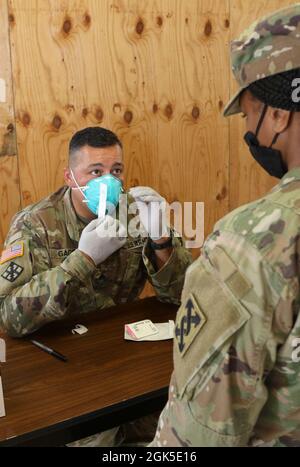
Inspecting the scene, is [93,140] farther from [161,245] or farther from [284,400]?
[284,400]

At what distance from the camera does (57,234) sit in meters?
1.80

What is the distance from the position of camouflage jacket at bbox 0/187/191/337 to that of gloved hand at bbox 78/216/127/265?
0.10ft

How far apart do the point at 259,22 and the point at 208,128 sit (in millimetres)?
2074

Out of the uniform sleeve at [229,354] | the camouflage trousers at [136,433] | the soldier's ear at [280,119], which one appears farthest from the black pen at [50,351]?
the soldier's ear at [280,119]

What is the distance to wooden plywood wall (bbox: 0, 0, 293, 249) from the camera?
7.51ft

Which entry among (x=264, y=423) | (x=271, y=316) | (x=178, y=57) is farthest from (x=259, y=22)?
(x=178, y=57)

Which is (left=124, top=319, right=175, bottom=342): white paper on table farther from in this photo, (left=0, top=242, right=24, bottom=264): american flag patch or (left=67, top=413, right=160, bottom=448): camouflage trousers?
(left=0, top=242, right=24, bottom=264): american flag patch

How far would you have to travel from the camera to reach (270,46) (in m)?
0.76

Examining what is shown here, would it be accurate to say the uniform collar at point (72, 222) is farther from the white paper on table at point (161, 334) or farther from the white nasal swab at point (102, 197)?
the white paper on table at point (161, 334)

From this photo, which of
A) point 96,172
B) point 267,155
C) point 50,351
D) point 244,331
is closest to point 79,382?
point 50,351

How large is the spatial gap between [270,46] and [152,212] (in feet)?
3.48

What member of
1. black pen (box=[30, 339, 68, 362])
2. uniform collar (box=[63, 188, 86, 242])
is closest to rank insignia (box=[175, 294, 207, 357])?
black pen (box=[30, 339, 68, 362])

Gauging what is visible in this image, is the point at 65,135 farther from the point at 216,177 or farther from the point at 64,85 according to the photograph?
the point at 216,177

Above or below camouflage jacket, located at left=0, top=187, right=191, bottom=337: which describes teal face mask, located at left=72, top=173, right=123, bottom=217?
above
